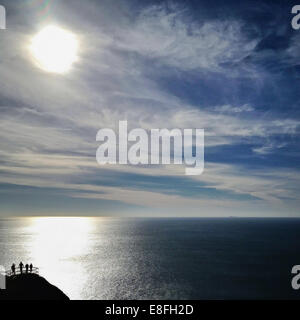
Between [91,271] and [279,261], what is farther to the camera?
[279,261]

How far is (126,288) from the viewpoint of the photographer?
65.1m

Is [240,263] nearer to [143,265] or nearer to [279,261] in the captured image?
[279,261]

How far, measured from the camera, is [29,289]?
2827 centimetres

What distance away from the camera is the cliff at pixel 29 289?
26872mm

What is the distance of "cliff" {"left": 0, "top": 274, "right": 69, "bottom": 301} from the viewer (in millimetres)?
26872
